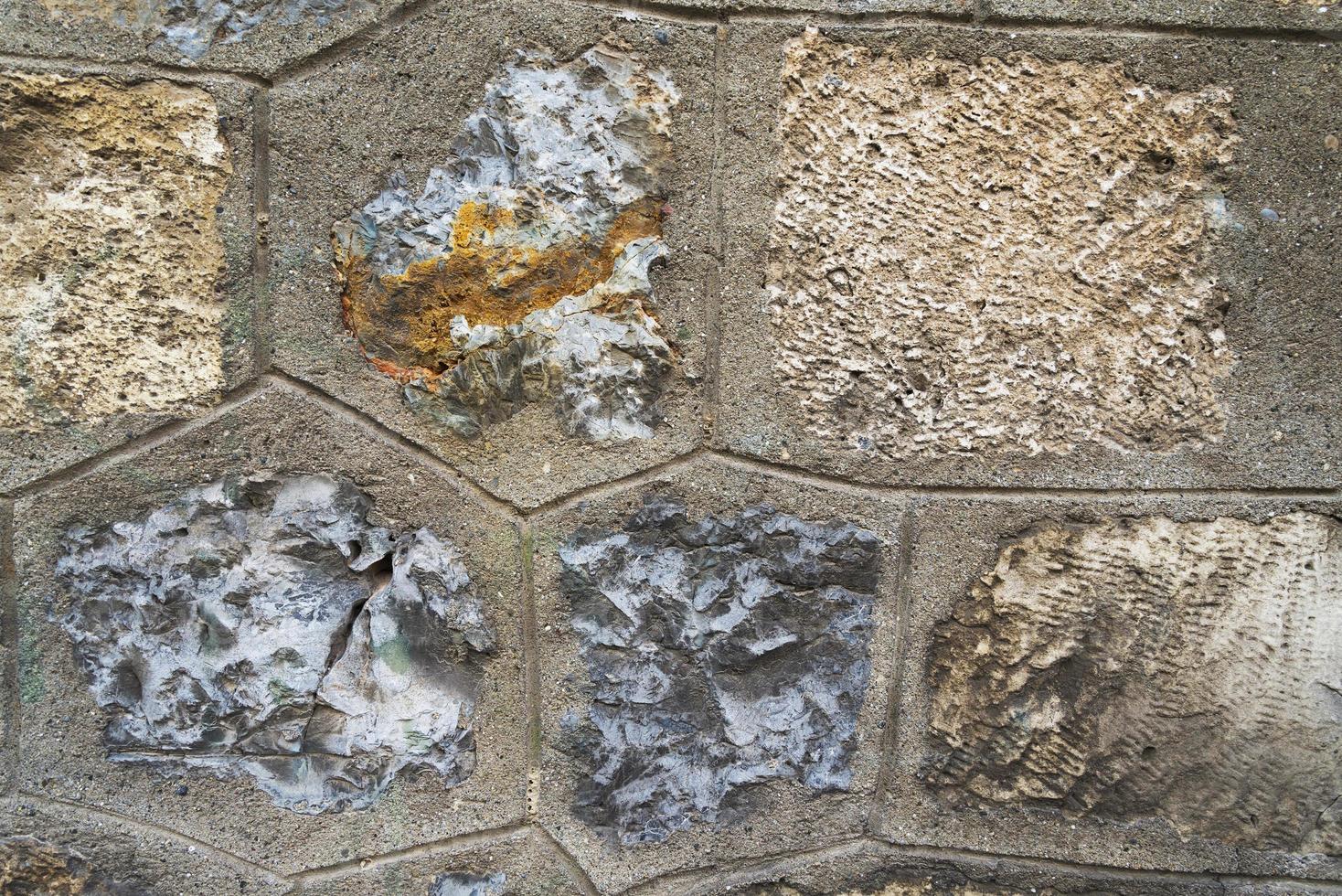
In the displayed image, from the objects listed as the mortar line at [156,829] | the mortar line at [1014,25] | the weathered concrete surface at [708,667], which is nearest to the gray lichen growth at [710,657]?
the weathered concrete surface at [708,667]

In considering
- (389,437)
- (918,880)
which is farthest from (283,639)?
(918,880)

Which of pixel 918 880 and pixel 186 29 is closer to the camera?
pixel 186 29

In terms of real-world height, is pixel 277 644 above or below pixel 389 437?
below

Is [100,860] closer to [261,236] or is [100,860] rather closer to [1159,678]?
[261,236]

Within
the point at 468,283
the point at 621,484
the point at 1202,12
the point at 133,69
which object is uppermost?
the point at 1202,12

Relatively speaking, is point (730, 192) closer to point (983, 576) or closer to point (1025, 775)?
point (983, 576)

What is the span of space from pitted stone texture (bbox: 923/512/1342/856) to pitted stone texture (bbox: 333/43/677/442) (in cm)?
45

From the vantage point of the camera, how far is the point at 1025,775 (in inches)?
35.0

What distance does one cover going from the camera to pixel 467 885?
0.88 metres

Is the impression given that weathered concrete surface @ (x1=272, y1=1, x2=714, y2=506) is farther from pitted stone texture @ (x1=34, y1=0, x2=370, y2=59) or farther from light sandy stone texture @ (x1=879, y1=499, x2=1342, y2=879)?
light sandy stone texture @ (x1=879, y1=499, x2=1342, y2=879)

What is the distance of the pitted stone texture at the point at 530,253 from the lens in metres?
0.81

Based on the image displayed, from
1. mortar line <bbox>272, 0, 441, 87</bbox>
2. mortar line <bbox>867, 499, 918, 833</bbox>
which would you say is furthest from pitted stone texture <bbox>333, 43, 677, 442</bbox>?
mortar line <bbox>867, 499, 918, 833</bbox>

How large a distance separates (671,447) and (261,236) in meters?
0.45

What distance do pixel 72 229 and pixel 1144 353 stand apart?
1027 millimetres
